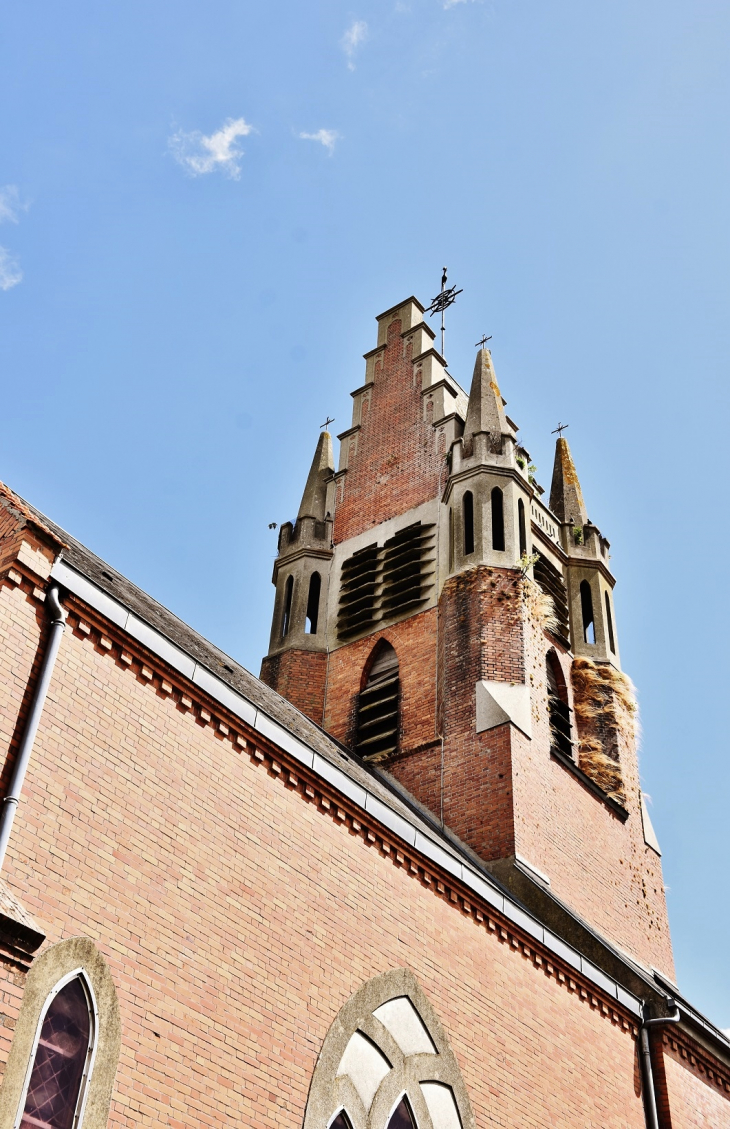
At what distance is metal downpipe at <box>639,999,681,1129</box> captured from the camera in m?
16.0

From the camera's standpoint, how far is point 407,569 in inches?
966

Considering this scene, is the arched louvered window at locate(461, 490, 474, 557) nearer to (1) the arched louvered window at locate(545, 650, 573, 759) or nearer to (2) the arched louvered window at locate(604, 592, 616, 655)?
(1) the arched louvered window at locate(545, 650, 573, 759)

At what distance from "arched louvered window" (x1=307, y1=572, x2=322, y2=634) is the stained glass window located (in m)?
13.8

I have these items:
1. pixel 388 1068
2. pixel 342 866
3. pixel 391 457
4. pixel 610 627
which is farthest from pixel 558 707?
pixel 388 1068

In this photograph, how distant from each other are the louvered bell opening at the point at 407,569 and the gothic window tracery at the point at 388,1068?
38.5 ft

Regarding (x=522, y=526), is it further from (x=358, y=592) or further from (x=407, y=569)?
(x=358, y=592)

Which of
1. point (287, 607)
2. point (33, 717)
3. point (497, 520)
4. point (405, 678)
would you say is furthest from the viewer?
point (287, 607)

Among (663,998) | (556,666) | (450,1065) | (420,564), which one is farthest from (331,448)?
(450,1065)

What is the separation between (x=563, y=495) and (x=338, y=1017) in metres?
18.9

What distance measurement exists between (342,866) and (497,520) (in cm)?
1246

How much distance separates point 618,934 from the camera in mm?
21141

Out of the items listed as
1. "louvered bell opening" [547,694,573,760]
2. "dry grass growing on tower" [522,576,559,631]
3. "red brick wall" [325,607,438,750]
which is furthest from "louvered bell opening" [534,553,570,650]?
"red brick wall" [325,607,438,750]

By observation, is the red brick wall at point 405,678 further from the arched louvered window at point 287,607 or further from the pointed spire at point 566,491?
the pointed spire at point 566,491

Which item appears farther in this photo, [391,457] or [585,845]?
[391,457]
